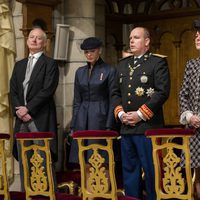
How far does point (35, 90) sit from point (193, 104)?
1539mm

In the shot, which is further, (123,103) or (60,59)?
(60,59)

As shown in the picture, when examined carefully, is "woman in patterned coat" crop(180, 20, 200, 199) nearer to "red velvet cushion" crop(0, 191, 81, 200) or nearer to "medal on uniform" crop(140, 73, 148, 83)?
"medal on uniform" crop(140, 73, 148, 83)

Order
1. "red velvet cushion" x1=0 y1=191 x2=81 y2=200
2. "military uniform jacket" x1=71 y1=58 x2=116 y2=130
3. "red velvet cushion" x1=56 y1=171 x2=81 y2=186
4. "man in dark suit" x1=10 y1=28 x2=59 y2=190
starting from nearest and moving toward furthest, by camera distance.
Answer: "red velvet cushion" x1=0 y1=191 x2=81 y2=200 → "military uniform jacket" x1=71 y1=58 x2=116 y2=130 → "man in dark suit" x1=10 y1=28 x2=59 y2=190 → "red velvet cushion" x1=56 y1=171 x2=81 y2=186

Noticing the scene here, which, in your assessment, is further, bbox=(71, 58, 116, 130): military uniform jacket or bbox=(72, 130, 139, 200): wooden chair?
bbox=(71, 58, 116, 130): military uniform jacket

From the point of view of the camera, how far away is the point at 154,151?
4.25 m

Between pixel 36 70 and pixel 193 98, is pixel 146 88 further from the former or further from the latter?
pixel 36 70

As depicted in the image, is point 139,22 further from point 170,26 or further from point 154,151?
point 154,151

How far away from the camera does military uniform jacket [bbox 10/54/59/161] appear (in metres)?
5.60

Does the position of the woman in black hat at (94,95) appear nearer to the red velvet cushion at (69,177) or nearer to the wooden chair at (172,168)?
the red velvet cushion at (69,177)

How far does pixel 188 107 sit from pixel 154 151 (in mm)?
684

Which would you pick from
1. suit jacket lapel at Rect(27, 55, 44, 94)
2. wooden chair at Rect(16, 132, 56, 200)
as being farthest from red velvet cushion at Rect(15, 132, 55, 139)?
suit jacket lapel at Rect(27, 55, 44, 94)

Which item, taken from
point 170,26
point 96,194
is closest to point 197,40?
point 96,194

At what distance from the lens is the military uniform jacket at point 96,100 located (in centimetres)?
539

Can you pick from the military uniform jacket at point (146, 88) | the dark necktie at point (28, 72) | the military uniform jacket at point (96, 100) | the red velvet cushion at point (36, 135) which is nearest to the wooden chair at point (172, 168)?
the military uniform jacket at point (146, 88)
